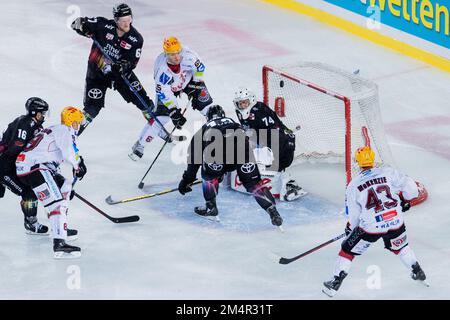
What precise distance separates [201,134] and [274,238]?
0.97 metres

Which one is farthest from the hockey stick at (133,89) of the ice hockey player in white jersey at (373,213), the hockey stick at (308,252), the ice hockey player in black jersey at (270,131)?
the ice hockey player in white jersey at (373,213)

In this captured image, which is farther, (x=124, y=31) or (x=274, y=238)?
(x=124, y=31)

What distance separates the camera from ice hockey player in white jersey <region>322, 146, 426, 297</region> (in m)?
9.37

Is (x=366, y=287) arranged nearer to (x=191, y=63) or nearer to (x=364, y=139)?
(x=364, y=139)

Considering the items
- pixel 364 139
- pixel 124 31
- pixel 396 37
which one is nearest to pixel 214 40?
pixel 396 37

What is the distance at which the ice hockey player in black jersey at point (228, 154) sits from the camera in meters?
10.6

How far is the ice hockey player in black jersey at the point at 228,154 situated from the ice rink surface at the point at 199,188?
32cm

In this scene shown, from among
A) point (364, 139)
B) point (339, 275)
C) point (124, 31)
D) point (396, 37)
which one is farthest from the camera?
point (396, 37)

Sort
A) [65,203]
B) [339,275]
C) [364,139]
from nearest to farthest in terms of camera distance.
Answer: [339,275], [65,203], [364,139]

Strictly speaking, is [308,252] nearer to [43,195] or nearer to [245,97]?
[245,97]

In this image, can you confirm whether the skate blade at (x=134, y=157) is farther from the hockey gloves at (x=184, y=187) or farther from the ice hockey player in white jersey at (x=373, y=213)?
the ice hockey player in white jersey at (x=373, y=213)

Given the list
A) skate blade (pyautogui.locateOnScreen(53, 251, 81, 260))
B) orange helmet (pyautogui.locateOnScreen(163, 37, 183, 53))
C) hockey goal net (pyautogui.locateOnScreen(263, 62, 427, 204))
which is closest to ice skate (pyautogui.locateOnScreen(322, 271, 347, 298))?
hockey goal net (pyautogui.locateOnScreen(263, 62, 427, 204))

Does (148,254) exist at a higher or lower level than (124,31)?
lower

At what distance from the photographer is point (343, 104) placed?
38.5ft
